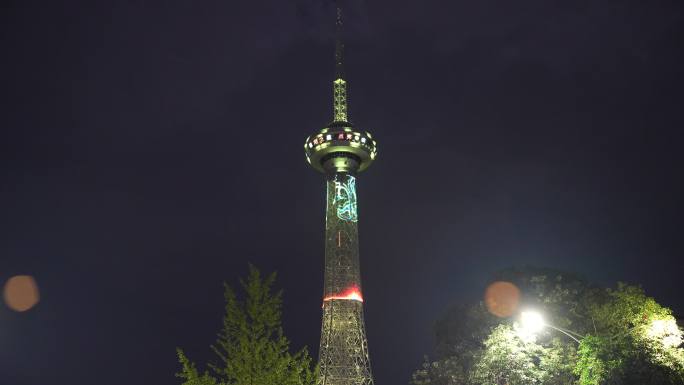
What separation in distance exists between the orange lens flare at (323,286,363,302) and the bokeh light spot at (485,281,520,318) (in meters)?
20.4

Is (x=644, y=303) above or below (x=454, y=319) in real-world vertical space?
below

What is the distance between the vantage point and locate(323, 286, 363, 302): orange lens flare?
2606 inches

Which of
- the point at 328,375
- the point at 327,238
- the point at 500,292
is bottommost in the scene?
the point at 328,375

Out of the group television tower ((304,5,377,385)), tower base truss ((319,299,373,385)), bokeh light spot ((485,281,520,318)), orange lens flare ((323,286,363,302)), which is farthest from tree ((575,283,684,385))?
orange lens flare ((323,286,363,302))

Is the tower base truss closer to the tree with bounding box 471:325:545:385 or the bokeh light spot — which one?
the bokeh light spot

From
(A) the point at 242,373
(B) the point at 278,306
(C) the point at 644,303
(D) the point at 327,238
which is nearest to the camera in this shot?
(A) the point at 242,373

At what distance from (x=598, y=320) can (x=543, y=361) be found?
3.50 metres

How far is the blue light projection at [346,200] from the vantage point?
2800 inches

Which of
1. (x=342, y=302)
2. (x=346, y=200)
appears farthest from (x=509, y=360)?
(x=346, y=200)

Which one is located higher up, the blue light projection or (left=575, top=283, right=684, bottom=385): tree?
the blue light projection

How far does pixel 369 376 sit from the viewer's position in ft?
208

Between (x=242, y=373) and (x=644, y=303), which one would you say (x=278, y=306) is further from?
(x=644, y=303)

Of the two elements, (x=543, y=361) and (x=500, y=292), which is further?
(x=500, y=292)

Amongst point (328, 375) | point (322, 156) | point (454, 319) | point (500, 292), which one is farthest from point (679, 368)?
point (322, 156)
